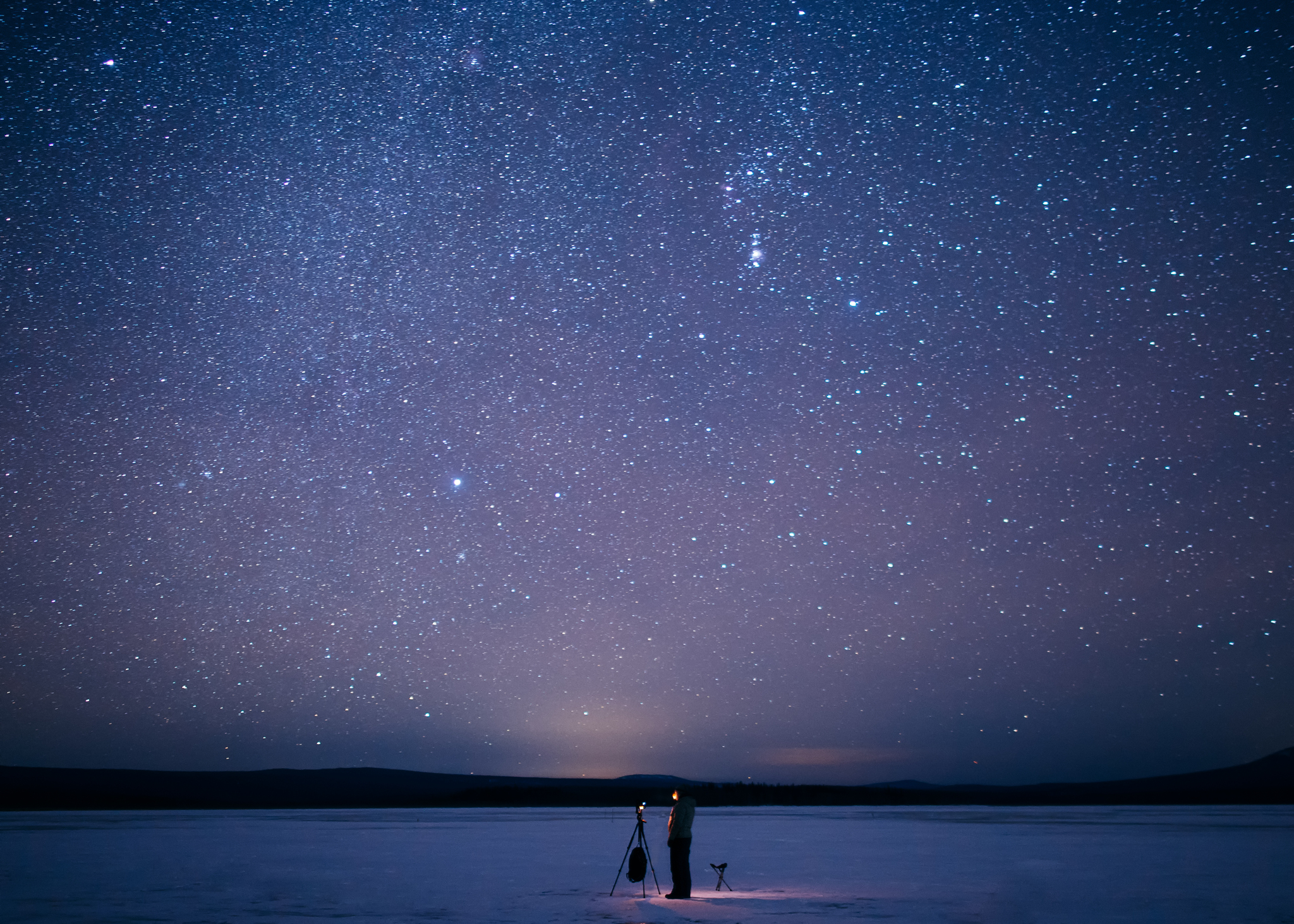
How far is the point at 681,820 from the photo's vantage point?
12.7m

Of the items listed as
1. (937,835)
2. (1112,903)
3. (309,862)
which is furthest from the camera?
(937,835)

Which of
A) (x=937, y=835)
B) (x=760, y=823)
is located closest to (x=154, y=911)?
(x=937, y=835)

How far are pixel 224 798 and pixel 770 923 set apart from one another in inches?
5541

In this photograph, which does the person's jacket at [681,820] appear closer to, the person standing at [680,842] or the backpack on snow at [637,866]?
the person standing at [680,842]

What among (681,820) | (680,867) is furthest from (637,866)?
(681,820)

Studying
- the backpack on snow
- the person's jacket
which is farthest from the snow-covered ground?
the person's jacket

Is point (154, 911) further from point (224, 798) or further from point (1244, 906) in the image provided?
point (224, 798)

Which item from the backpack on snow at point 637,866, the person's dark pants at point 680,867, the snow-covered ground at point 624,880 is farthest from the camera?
the backpack on snow at point 637,866

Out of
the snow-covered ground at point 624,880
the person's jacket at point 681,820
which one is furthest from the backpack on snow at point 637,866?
the person's jacket at point 681,820

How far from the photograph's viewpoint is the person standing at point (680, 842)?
1230 cm

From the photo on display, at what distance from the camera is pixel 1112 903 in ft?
39.9

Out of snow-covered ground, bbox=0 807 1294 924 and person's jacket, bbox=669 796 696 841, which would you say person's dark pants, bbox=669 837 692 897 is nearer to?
person's jacket, bbox=669 796 696 841

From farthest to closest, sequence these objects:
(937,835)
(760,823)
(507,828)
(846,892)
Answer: (760,823) < (507,828) < (937,835) < (846,892)

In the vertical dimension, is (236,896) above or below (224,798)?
above
